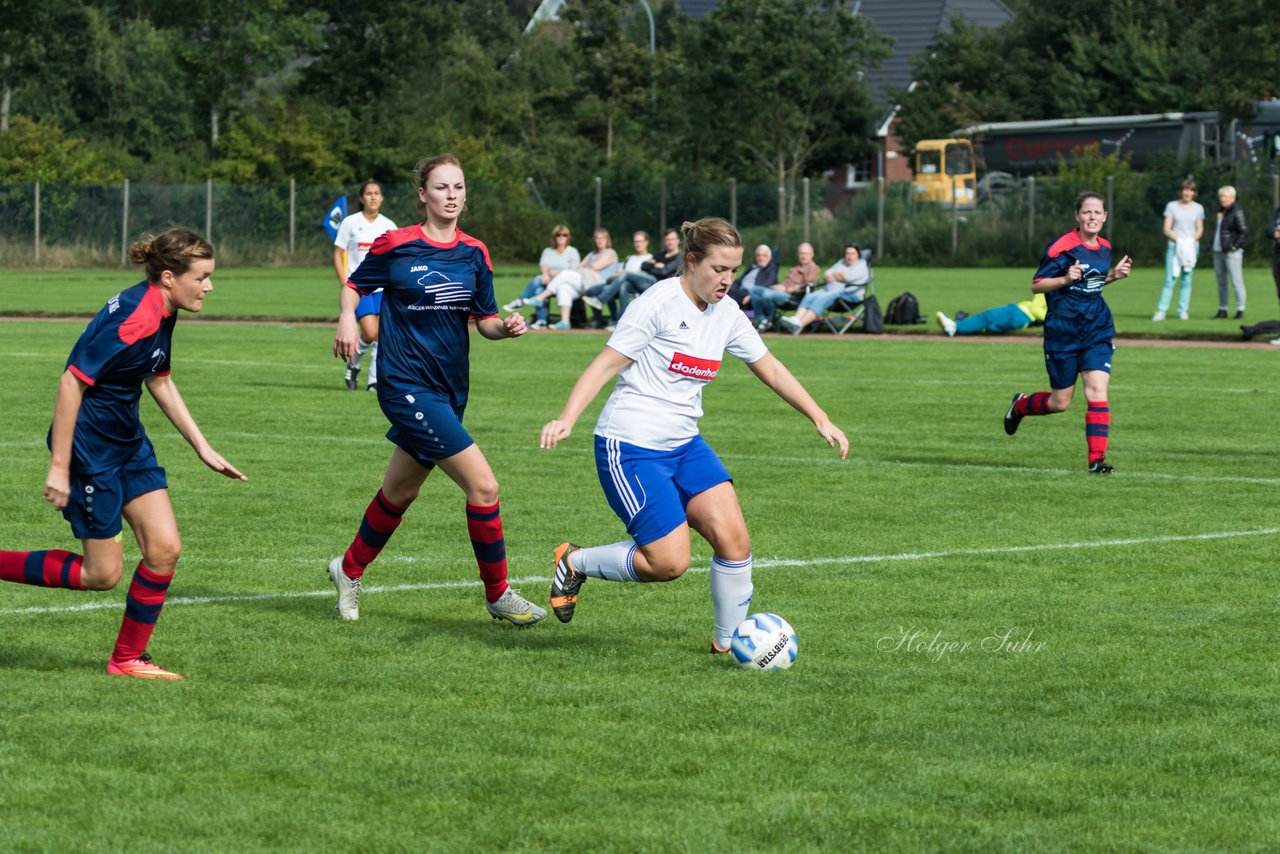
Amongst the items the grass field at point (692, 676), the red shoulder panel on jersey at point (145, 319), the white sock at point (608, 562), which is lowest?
the grass field at point (692, 676)

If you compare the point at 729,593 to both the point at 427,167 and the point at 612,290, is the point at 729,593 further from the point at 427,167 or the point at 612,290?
the point at 612,290

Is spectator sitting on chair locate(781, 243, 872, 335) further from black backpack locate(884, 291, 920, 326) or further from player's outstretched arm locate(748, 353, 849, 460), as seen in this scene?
player's outstretched arm locate(748, 353, 849, 460)

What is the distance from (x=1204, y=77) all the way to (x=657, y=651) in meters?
60.9

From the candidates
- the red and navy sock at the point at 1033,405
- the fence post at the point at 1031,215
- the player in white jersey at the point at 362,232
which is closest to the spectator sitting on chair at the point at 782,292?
the player in white jersey at the point at 362,232

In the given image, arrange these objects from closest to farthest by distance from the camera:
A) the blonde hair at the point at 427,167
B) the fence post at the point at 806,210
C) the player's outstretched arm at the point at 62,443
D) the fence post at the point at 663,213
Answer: the player's outstretched arm at the point at 62,443 → the blonde hair at the point at 427,167 → the fence post at the point at 806,210 → the fence post at the point at 663,213

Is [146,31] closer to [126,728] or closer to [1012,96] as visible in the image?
[1012,96]

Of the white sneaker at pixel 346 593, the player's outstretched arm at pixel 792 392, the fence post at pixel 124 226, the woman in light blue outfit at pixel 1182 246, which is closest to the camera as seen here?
the player's outstretched arm at pixel 792 392

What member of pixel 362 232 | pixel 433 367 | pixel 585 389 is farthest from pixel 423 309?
pixel 362 232

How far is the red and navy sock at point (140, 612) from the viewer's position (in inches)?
253

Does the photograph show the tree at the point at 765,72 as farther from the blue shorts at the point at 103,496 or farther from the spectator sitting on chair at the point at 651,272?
the blue shorts at the point at 103,496

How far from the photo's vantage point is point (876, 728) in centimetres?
580

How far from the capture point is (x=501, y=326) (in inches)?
298

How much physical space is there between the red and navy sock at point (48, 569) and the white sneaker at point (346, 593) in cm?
125

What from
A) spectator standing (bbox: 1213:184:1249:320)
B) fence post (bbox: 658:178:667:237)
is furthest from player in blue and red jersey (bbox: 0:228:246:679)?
fence post (bbox: 658:178:667:237)
